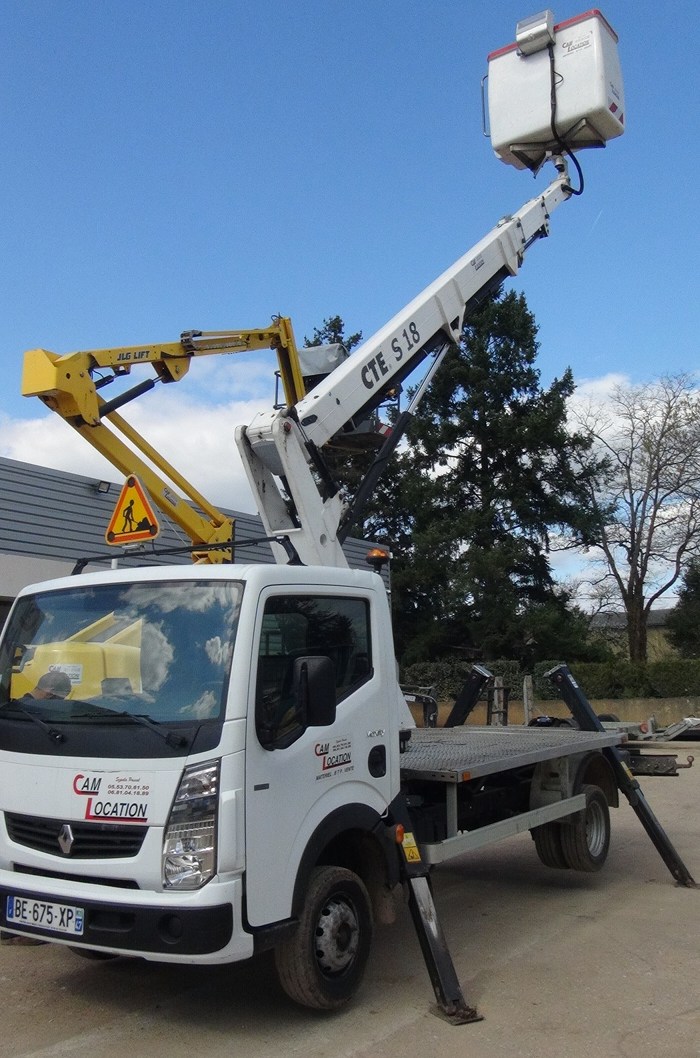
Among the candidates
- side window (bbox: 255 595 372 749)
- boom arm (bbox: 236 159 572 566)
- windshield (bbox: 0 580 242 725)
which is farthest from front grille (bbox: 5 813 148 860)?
boom arm (bbox: 236 159 572 566)

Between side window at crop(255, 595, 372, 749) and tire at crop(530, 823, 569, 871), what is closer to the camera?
side window at crop(255, 595, 372, 749)

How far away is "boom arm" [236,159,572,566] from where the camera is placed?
23.3 feet

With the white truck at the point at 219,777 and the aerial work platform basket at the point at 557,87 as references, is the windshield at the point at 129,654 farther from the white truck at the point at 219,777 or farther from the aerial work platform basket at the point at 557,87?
the aerial work platform basket at the point at 557,87

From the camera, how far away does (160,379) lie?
903 cm

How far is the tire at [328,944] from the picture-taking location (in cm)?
472

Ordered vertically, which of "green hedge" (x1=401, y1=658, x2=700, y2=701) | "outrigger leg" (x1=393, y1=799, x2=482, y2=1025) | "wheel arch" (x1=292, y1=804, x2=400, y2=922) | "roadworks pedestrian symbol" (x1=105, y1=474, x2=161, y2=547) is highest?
"roadworks pedestrian symbol" (x1=105, y1=474, x2=161, y2=547)

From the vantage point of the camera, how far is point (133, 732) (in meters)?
4.56

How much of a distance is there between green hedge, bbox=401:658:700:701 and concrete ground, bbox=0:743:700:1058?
18.3 m

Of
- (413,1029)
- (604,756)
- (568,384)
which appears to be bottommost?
(413,1029)

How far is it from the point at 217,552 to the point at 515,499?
71.9 ft

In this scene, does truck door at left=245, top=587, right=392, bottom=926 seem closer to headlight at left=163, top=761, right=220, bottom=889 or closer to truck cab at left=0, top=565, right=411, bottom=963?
truck cab at left=0, top=565, right=411, bottom=963

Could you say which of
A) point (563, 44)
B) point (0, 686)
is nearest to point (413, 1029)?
point (0, 686)

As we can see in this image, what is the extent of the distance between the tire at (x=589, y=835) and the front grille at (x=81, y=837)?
470 cm

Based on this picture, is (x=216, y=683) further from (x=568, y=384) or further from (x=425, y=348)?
(x=568, y=384)
